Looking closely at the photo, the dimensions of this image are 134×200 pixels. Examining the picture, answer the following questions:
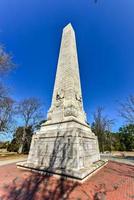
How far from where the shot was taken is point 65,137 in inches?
293

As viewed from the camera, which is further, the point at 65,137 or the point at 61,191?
the point at 65,137

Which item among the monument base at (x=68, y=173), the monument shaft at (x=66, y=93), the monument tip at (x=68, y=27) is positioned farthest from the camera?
the monument tip at (x=68, y=27)

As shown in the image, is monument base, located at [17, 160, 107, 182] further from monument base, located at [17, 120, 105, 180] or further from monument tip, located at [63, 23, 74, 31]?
monument tip, located at [63, 23, 74, 31]

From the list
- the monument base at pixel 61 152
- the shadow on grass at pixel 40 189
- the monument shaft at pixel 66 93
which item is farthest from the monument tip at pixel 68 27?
the shadow on grass at pixel 40 189

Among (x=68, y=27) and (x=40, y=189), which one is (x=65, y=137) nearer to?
(x=40, y=189)

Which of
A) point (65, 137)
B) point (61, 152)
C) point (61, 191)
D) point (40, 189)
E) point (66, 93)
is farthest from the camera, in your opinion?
point (66, 93)

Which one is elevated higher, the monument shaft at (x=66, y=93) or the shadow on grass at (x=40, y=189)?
the monument shaft at (x=66, y=93)

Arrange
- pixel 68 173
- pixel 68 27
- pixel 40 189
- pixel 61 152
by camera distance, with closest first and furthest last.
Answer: pixel 40 189 < pixel 68 173 < pixel 61 152 < pixel 68 27

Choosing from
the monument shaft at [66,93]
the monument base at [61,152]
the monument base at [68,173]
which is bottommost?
the monument base at [68,173]

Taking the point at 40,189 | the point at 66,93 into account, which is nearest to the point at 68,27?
the point at 66,93

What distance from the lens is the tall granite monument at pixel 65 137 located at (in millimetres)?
6727

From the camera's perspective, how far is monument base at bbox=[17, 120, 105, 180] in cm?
646

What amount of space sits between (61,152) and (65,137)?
891mm

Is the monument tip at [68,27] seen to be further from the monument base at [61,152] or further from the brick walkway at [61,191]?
the brick walkway at [61,191]
